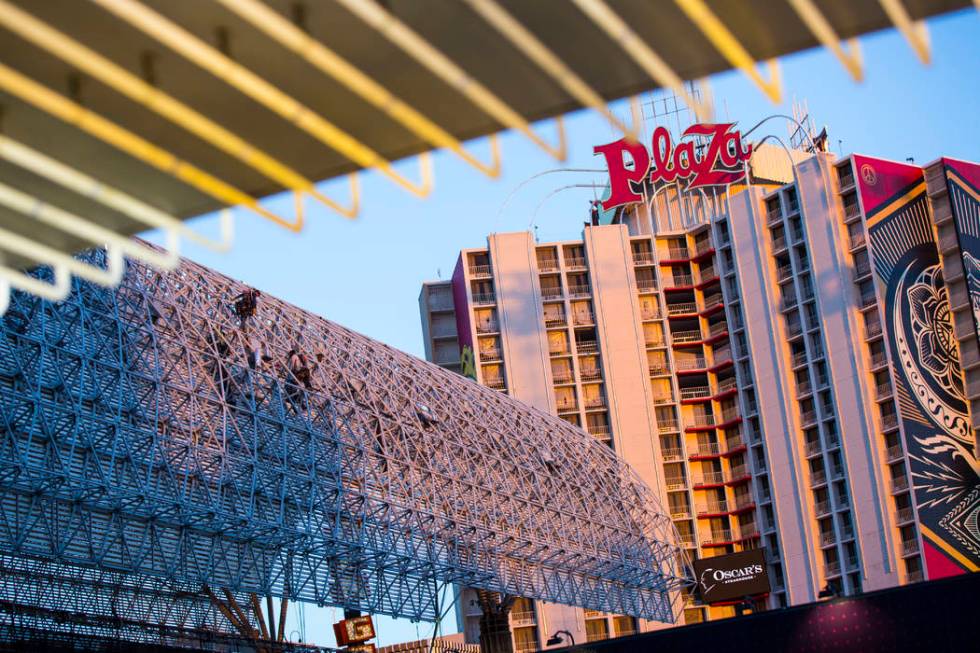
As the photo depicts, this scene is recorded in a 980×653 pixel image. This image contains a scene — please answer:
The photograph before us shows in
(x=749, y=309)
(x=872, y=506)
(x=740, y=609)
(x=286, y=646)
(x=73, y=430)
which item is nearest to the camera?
(x=73, y=430)

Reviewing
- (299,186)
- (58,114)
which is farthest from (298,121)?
(58,114)

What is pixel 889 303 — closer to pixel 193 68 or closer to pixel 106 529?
pixel 106 529

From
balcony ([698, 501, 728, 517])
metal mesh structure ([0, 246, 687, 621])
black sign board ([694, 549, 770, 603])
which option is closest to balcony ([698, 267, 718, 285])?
balcony ([698, 501, 728, 517])

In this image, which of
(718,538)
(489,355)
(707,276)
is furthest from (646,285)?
(718,538)

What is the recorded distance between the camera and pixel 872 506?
8456 centimetres

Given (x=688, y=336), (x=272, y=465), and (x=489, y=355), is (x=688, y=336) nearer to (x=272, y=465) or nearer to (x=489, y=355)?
(x=489, y=355)

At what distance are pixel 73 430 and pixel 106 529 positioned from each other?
122 inches

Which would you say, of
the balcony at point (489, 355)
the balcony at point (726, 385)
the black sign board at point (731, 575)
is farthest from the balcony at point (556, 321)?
the black sign board at point (731, 575)

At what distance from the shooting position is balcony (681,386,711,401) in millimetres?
95375

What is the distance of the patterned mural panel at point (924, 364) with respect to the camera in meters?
83.5

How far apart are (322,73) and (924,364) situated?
8336 centimetres

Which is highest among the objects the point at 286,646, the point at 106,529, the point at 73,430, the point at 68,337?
the point at 68,337

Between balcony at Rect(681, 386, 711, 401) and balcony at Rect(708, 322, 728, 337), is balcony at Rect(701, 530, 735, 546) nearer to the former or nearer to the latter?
balcony at Rect(681, 386, 711, 401)

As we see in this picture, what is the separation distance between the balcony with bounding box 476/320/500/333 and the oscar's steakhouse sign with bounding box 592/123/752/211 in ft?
40.8
